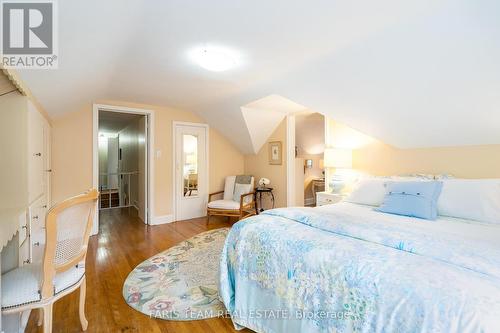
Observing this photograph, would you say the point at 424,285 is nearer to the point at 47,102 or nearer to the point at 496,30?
the point at 496,30

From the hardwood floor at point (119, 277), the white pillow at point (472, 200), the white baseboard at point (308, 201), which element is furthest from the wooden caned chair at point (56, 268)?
the white baseboard at point (308, 201)

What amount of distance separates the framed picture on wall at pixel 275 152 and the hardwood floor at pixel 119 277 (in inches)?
57.1

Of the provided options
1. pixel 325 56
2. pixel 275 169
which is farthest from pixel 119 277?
pixel 275 169

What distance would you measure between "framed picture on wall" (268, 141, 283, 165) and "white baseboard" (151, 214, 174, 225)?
2134 millimetres

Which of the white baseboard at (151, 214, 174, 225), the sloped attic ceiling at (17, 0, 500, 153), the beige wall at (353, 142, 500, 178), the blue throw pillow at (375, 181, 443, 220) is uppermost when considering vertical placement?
the sloped attic ceiling at (17, 0, 500, 153)

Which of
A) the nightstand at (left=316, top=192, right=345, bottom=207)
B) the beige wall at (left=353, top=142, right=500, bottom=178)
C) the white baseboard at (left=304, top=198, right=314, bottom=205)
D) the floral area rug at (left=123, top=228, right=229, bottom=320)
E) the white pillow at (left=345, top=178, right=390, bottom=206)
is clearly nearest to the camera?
the floral area rug at (left=123, top=228, right=229, bottom=320)

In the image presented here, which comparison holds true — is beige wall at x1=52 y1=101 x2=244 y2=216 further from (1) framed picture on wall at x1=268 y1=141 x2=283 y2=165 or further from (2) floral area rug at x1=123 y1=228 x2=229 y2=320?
(2) floral area rug at x1=123 y1=228 x2=229 y2=320

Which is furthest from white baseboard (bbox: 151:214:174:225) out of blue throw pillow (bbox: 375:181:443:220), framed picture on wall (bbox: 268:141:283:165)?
blue throw pillow (bbox: 375:181:443:220)

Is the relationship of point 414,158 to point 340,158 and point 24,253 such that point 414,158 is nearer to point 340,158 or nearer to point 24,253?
point 340,158

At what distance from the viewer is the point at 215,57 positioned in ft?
7.39

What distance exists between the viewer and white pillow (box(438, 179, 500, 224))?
2.03 meters

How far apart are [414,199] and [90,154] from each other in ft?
14.0

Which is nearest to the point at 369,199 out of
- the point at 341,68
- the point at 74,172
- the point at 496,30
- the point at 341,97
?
the point at 341,97

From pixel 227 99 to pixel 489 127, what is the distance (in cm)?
305
